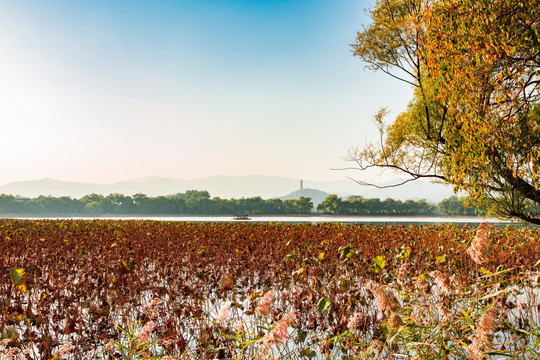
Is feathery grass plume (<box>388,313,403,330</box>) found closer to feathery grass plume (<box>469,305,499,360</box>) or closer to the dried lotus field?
the dried lotus field

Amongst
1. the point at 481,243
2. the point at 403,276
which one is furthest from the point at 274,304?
the point at 481,243

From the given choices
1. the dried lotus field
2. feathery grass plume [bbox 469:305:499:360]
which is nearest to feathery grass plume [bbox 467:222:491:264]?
the dried lotus field

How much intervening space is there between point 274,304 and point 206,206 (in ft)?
376

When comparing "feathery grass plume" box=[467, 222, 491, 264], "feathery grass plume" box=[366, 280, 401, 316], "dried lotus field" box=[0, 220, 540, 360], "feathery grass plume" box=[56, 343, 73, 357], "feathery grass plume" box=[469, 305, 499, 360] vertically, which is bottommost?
"dried lotus field" box=[0, 220, 540, 360]

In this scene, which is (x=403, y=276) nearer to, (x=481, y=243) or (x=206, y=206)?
(x=481, y=243)

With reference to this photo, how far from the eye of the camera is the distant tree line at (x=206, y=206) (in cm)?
10494

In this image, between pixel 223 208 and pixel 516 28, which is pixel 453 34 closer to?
pixel 516 28

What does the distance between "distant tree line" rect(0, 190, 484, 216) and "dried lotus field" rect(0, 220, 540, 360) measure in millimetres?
92603

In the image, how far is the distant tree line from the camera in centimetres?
10494

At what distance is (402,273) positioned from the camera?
3.54m

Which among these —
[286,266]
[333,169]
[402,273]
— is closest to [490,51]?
[402,273]

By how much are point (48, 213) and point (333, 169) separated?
14996cm

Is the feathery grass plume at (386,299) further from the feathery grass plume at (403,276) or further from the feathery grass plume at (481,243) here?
the feathery grass plume at (403,276)

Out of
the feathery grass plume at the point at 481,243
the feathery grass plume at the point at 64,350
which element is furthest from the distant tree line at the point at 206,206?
the feathery grass plume at the point at 64,350
